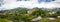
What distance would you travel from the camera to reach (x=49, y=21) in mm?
1269

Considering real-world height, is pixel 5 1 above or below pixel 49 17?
above

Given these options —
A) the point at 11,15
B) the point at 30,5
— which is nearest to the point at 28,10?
the point at 30,5

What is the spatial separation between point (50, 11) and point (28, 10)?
0.20m

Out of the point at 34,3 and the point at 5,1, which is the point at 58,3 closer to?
the point at 34,3

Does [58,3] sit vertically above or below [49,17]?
above

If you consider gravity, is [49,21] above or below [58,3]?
below

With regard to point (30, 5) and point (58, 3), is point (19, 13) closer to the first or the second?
point (30, 5)

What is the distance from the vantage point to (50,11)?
132 cm

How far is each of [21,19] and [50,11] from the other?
0.91 ft

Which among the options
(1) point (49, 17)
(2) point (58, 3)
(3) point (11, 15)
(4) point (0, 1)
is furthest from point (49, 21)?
(4) point (0, 1)

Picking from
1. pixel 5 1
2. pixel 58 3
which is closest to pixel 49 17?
pixel 58 3

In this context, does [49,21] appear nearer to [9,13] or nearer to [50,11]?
[50,11]

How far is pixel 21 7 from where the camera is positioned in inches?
52.2

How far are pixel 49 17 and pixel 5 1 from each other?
43 cm
